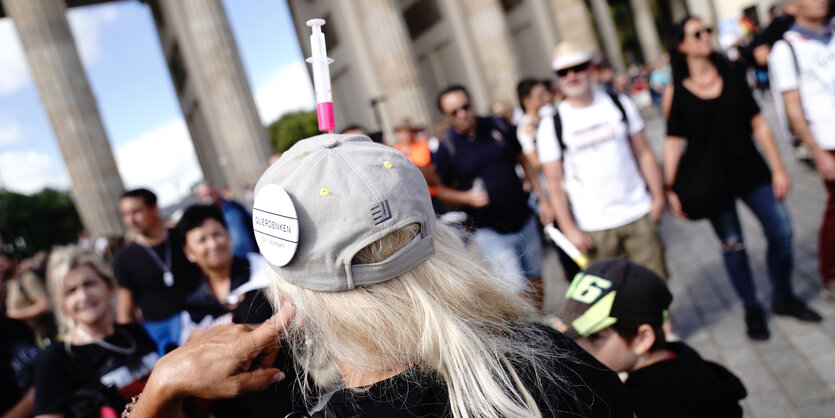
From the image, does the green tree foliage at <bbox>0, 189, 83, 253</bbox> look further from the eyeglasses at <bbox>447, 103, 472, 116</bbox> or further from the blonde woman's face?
the eyeglasses at <bbox>447, 103, 472, 116</bbox>

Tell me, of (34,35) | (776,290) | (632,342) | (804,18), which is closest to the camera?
(632,342)

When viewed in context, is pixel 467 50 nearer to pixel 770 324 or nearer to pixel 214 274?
pixel 770 324

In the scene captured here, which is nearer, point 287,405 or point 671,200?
point 287,405

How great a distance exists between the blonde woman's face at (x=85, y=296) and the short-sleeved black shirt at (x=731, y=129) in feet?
11.9

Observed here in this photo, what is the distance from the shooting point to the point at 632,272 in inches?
78.0

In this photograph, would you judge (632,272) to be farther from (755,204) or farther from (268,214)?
(755,204)

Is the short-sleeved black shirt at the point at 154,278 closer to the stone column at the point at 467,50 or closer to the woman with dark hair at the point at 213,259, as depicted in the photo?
the woman with dark hair at the point at 213,259

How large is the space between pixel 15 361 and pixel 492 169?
11.4 feet

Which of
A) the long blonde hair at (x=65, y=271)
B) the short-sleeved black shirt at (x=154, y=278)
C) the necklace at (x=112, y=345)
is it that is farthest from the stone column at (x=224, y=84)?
the necklace at (x=112, y=345)

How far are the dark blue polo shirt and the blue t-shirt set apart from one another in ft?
4.93

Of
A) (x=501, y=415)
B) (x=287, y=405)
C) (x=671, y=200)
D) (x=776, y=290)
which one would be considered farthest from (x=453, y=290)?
(x=776, y=290)

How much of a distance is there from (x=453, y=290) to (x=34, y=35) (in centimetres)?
1486

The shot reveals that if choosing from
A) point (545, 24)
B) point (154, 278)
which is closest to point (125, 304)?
point (154, 278)

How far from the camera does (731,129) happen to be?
348 centimetres
